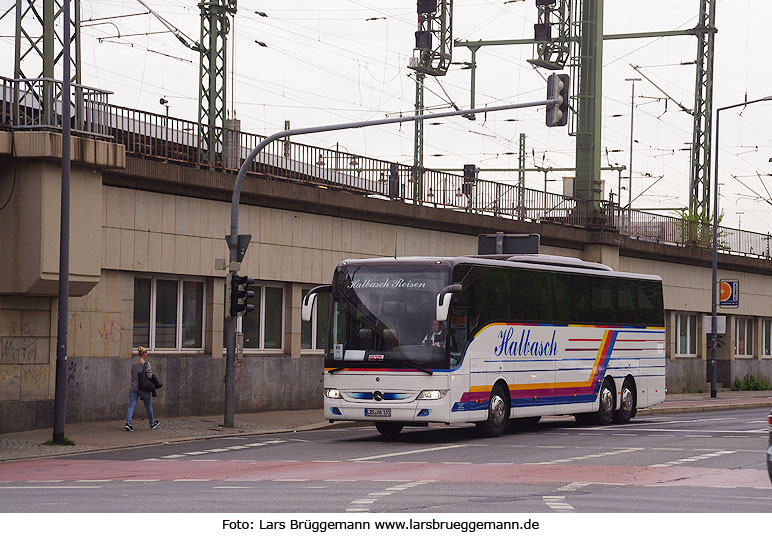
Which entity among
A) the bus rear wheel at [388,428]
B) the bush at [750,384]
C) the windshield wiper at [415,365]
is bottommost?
the bush at [750,384]

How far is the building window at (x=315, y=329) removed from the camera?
104 ft

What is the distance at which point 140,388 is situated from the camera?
2392 centimetres

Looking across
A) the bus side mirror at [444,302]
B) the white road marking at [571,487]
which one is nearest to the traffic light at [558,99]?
the bus side mirror at [444,302]

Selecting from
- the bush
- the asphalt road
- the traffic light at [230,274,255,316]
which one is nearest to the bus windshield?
the asphalt road

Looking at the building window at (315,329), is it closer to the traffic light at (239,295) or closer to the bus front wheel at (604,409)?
the traffic light at (239,295)

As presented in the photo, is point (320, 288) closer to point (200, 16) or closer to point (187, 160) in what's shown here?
point (187, 160)

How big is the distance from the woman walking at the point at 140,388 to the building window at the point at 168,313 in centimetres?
253

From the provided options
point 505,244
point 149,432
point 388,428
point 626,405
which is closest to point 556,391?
point 626,405

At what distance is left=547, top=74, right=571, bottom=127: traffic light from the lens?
973 inches

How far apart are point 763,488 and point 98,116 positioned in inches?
563

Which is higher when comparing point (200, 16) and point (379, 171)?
point (200, 16)

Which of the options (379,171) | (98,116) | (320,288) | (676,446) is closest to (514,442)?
(676,446)

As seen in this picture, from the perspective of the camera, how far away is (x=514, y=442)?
72.9 ft

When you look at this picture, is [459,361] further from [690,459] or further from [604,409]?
[604,409]
